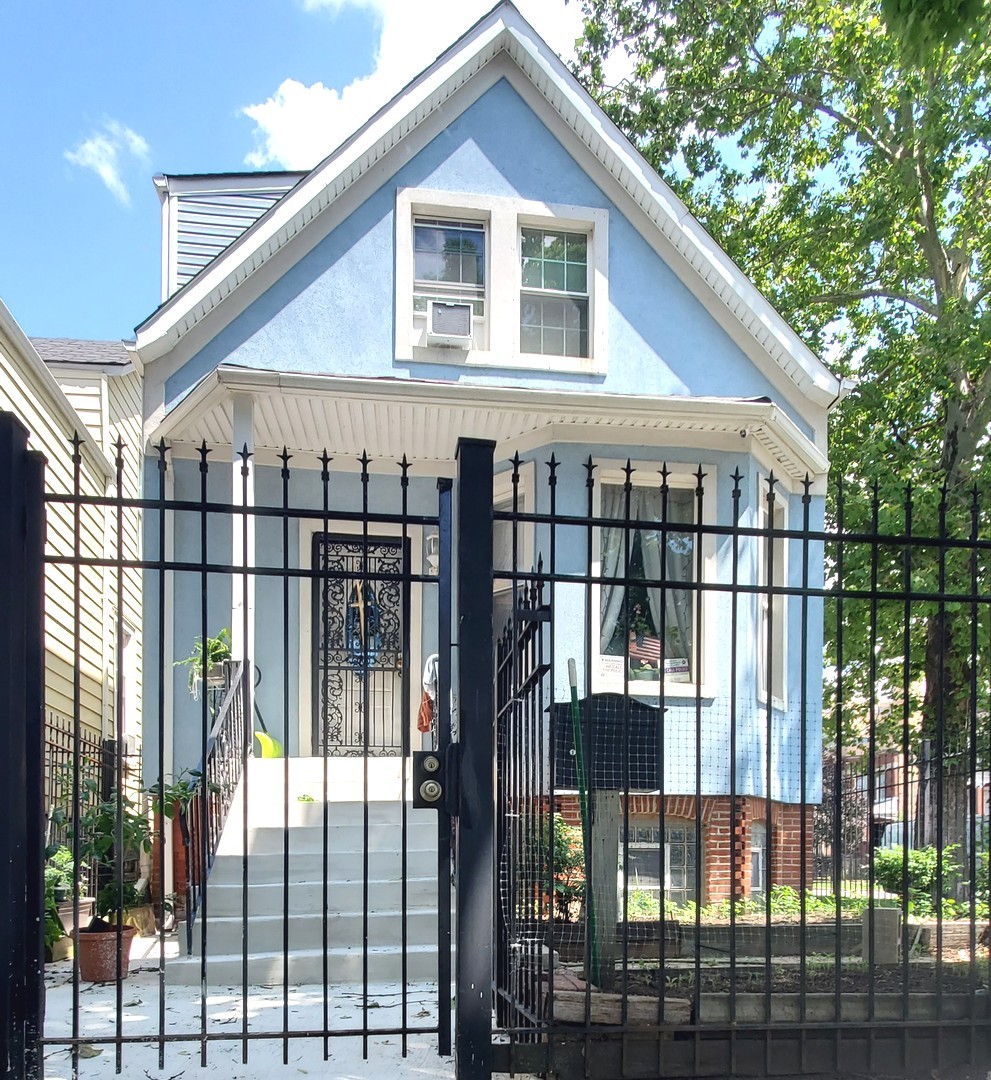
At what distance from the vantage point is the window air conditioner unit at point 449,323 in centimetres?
987

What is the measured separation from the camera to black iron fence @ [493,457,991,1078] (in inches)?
156

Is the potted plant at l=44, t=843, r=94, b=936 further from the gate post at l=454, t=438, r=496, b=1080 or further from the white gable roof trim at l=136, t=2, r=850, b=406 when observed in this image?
the white gable roof trim at l=136, t=2, r=850, b=406

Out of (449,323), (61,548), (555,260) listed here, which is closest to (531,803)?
(449,323)

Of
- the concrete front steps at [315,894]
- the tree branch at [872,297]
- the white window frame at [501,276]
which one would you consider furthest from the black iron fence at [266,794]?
the tree branch at [872,297]

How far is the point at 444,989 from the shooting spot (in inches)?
151

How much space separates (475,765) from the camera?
3766 mm

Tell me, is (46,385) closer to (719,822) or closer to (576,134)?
(576,134)

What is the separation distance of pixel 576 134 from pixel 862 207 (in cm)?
767

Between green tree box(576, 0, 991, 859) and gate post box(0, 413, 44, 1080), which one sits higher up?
green tree box(576, 0, 991, 859)

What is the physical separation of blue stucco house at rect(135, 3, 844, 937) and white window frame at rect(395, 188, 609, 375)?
23 mm

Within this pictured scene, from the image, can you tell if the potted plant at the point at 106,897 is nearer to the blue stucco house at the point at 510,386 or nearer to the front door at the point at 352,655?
the blue stucco house at the point at 510,386

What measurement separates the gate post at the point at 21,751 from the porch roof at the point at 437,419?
183 inches

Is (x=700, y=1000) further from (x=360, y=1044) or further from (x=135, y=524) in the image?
(x=135, y=524)

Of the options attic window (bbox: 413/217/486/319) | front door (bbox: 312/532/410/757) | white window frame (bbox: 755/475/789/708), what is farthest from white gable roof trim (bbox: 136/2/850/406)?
front door (bbox: 312/532/410/757)
